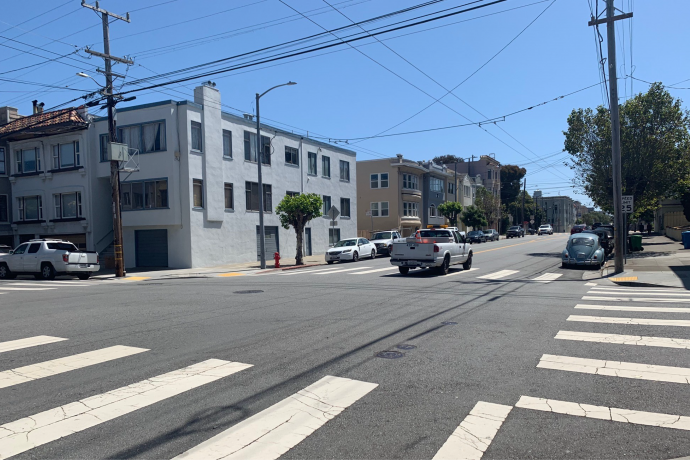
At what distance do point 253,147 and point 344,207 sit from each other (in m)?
12.4

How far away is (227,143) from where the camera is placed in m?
30.9

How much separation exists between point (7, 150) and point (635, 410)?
129 feet

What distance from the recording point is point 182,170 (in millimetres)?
27875

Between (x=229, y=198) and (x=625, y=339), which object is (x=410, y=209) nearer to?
(x=229, y=198)

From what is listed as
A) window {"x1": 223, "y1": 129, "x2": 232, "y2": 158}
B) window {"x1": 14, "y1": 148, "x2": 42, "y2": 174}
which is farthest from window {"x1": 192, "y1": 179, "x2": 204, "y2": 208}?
window {"x1": 14, "y1": 148, "x2": 42, "y2": 174}

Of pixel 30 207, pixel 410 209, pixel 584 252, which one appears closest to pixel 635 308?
pixel 584 252

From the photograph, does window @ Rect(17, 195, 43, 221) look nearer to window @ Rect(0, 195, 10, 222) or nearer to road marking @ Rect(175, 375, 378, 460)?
window @ Rect(0, 195, 10, 222)

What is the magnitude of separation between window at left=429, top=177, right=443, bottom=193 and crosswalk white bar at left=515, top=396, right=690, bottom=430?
5606cm

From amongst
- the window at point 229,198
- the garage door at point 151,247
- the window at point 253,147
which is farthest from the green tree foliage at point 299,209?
the garage door at point 151,247

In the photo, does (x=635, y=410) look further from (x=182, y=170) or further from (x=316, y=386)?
(x=182, y=170)

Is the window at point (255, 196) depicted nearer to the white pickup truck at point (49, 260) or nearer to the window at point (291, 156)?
the window at point (291, 156)

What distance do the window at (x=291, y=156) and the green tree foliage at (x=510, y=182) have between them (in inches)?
2827

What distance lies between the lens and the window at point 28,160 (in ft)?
106

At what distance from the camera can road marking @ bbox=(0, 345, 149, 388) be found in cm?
615
